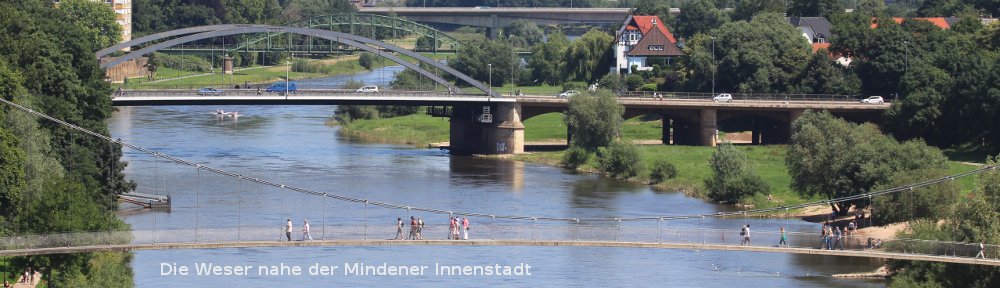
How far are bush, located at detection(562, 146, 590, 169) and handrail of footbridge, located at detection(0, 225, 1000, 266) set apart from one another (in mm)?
35564

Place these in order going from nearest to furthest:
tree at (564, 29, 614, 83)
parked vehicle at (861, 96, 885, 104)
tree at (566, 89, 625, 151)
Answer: tree at (566, 89, 625, 151), parked vehicle at (861, 96, 885, 104), tree at (564, 29, 614, 83)

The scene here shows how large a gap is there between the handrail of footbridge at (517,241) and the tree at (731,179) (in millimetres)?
20817

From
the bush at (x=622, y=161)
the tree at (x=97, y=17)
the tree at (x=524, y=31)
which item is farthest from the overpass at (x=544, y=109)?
the tree at (x=524, y=31)

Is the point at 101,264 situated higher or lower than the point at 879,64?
lower

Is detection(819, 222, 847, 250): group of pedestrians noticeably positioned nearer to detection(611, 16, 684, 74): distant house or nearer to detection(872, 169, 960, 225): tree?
detection(872, 169, 960, 225): tree

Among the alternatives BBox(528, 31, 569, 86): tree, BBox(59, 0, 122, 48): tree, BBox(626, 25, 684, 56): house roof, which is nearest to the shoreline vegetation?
BBox(626, 25, 684, 56): house roof

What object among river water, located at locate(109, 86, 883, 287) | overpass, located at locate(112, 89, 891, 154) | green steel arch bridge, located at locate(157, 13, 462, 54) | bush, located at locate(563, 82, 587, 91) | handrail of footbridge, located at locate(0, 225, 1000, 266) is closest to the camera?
handrail of footbridge, located at locate(0, 225, 1000, 266)

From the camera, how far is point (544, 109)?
102312 mm

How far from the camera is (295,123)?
4719 inches

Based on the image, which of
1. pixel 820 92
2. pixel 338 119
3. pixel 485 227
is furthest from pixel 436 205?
pixel 338 119

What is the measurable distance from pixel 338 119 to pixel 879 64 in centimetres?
3218

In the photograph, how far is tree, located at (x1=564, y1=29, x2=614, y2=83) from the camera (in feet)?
423

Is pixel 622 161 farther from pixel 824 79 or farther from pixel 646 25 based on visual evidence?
pixel 646 25

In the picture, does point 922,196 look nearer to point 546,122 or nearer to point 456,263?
point 456,263
